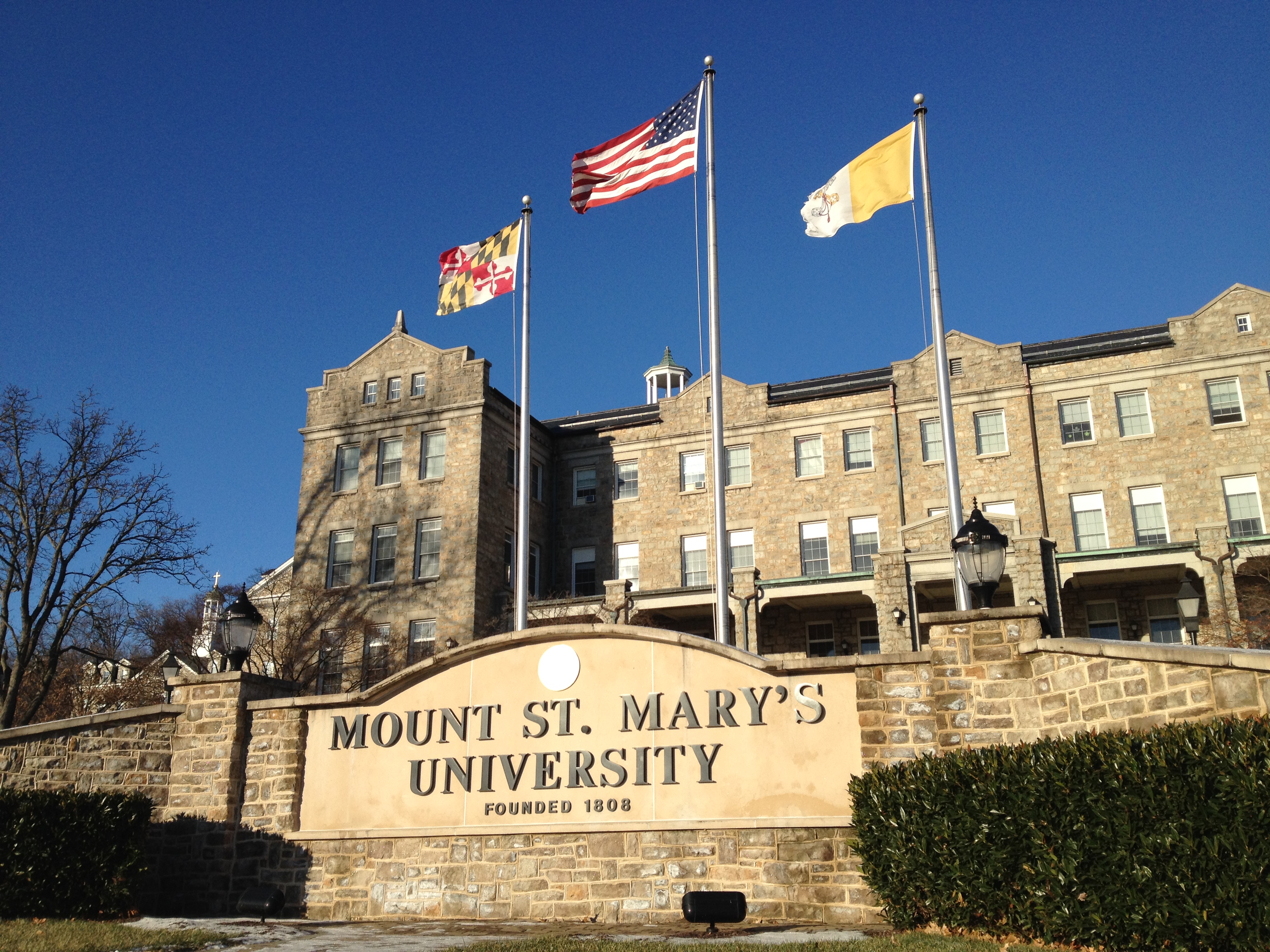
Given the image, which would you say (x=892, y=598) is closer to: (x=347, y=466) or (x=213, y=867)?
(x=213, y=867)

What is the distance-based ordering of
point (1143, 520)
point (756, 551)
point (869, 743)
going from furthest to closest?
point (756, 551), point (1143, 520), point (869, 743)

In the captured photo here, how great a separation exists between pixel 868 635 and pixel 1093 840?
916 inches

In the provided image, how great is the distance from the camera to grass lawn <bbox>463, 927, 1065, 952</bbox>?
922 cm

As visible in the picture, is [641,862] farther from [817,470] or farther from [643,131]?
[817,470]

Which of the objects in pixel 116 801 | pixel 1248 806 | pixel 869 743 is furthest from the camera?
pixel 116 801

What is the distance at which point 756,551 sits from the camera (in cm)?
3416

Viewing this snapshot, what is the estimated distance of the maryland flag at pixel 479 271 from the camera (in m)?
22.4

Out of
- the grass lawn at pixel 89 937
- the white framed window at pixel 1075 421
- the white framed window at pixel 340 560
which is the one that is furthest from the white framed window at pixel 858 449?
the grass lawn at pixel 89 937

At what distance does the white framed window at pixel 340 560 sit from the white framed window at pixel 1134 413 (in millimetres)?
23374

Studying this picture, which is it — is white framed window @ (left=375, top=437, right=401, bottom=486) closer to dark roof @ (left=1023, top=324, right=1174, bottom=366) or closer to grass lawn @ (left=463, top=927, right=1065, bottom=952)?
dark roof @ (left=1023, top=324, right=1174, bottom=366)

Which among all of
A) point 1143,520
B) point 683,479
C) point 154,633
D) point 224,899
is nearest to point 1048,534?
point 1143,520

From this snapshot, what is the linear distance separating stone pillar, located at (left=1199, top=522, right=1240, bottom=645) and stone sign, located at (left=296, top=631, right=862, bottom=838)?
17.2 metres

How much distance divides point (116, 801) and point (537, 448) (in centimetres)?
2409

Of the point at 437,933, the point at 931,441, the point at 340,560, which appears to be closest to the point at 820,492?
the point at 931,441
